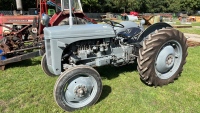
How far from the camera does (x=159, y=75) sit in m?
3.83

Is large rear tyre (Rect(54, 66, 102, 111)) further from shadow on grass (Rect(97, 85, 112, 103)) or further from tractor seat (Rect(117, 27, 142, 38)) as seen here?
tractor seat (Rect(117, 27, 142, 38))

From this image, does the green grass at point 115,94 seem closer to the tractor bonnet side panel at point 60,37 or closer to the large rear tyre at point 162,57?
the large rear tyre at point 162,57

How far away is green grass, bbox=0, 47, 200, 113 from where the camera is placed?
310 centimetres

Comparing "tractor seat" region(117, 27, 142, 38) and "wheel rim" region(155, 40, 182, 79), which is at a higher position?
"tractor seat" region(117, 27, 142, 38)

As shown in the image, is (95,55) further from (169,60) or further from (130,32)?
(169,60)

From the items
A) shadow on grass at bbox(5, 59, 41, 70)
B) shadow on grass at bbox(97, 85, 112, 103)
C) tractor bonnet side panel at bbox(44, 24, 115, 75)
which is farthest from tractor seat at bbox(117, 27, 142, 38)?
shadow on grass at bbox(5, 59, 41, 70)

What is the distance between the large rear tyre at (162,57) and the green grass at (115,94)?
0.76ft

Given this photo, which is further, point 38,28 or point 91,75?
point 38,28

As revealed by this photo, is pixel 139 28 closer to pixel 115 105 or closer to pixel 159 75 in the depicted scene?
pixel 159 75

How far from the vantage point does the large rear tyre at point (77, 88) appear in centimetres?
280

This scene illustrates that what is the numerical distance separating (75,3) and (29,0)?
2601cm

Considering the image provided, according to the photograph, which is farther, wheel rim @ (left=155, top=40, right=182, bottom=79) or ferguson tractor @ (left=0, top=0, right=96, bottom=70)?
ferguson tractor @ (left=0, top=0, right=96, bottom=70)

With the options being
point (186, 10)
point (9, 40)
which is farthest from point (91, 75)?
point (186, 10)

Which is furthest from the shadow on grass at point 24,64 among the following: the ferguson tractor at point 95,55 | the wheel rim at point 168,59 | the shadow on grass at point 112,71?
the wheel rim at point 168,59
